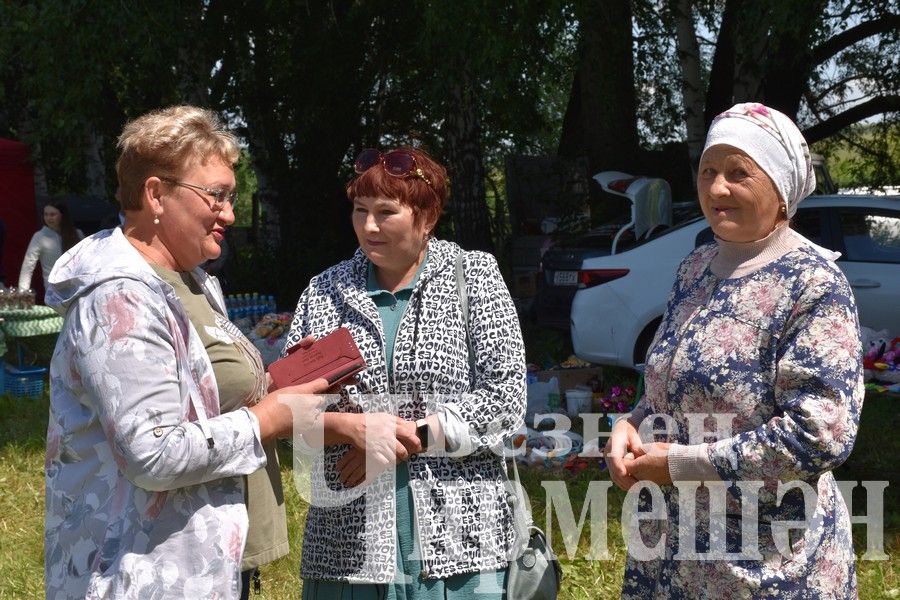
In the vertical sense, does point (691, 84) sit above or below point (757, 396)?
above

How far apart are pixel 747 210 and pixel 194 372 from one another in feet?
4.23

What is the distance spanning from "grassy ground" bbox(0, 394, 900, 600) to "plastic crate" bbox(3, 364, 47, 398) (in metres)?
1.35

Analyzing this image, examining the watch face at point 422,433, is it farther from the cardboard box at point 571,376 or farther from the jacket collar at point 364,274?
the cardboard box at point 571,376

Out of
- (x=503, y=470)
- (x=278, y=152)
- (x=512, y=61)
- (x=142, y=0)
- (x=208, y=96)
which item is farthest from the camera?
(x=278, y=152)

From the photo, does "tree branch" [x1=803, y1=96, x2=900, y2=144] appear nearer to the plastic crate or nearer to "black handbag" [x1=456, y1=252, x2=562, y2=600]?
the plastic crate

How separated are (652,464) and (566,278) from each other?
25.0 feet

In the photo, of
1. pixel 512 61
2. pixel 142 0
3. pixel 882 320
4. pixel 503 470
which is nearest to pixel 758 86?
pixel 512 61

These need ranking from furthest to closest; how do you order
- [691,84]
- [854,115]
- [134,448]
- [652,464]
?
[854,115], [691,84], [652,464], [134,448]

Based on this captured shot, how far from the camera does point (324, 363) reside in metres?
2.54

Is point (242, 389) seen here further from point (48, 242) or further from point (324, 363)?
point (48, 242)

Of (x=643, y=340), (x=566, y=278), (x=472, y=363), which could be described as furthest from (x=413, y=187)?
Result: (x=566, y=278)

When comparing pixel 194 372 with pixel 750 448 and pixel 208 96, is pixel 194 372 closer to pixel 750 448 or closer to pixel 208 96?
pixel 750 448

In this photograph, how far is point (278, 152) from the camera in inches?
635

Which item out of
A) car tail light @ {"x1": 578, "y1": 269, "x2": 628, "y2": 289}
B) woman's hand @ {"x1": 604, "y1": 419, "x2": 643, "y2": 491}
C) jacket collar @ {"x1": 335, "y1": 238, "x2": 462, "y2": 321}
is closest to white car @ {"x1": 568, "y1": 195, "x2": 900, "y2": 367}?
car tail light @ {"x1": 578, "y1": 269, "x2": 628, "y2": 289}
